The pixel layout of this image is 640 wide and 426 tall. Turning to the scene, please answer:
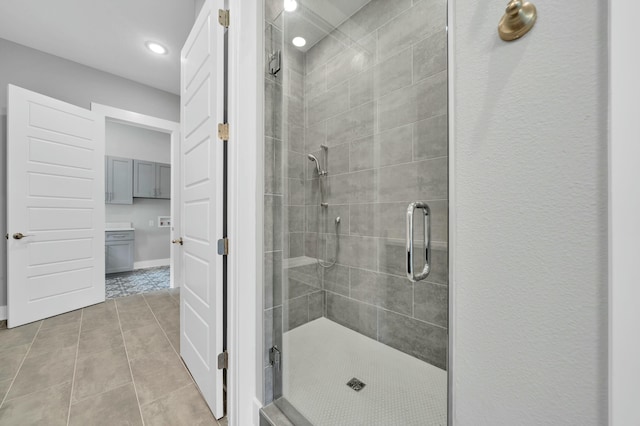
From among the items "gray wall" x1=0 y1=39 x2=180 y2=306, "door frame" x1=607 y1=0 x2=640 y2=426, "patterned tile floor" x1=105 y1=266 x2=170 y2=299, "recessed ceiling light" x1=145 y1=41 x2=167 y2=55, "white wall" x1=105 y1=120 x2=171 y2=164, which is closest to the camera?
"door frame" x1=607 y1=0 x2=640 y2=426

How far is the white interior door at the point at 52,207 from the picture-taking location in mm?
2393

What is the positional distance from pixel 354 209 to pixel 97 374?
2111 mm

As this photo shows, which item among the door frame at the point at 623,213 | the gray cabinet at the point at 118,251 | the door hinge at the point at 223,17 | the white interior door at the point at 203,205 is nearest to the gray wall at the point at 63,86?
the gray cabinet at the point at 118,251

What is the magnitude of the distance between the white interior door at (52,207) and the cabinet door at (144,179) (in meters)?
1.89

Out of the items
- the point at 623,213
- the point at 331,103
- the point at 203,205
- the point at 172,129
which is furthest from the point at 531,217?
the point at 172,129

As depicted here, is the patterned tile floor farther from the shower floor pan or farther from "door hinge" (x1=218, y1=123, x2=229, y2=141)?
"door hinge" (x1=218, y1=123, x2=229, y2=141)

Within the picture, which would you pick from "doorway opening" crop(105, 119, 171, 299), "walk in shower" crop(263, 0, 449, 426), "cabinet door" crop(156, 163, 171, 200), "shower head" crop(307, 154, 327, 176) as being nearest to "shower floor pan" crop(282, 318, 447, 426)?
"walk in shower" crop(263, 0, 449, 426)

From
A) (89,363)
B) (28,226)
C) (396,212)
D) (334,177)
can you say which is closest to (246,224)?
(334,177)

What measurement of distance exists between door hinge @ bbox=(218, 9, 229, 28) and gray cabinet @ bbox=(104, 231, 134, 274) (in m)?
4.55

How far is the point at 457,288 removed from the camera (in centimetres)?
55

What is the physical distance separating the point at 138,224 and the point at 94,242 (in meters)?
2.26

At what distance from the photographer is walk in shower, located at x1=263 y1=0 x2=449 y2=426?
123 centimetres

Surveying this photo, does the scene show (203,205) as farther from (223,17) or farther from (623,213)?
(623,213)

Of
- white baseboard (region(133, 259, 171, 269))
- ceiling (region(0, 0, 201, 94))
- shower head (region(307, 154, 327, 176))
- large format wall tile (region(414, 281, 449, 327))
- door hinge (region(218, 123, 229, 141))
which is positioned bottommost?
white baseboard (region(133, 259, 171, 269))
